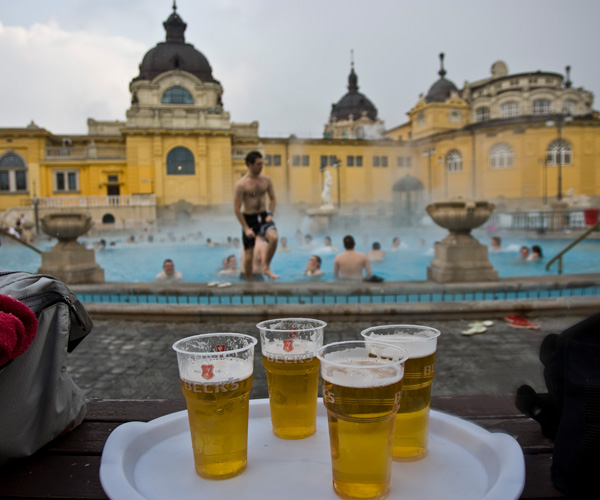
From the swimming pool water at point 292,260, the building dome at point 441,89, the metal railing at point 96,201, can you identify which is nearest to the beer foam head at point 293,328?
the swimming pool water at point 292,260

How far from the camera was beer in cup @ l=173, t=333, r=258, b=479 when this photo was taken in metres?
1.01

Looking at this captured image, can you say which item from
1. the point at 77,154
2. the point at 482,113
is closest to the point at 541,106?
the point at 482,113

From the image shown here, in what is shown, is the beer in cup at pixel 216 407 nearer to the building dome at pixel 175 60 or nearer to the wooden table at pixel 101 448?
the wooden table at pixel 101 448

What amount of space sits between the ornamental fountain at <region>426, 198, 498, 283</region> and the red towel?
21.6ft

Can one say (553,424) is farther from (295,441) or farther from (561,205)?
(561,205)

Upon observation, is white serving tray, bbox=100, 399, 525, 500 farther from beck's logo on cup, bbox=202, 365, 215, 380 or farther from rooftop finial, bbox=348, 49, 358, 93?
rooftop finial, bbox=348, 49, 358, 93

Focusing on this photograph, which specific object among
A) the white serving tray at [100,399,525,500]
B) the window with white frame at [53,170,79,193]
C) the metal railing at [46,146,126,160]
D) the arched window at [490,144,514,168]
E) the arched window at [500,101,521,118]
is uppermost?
the arched window at [500,101,521,118]

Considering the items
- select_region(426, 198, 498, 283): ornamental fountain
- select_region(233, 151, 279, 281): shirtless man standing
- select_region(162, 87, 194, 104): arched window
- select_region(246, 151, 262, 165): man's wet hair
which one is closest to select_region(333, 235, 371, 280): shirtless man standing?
select_region(426, 198, 498, 283): ornamental fountain

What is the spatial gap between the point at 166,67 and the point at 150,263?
1329 inches

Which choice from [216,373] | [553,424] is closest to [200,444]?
[216,373]

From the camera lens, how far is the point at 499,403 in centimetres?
158

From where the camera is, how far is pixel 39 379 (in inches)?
52.2

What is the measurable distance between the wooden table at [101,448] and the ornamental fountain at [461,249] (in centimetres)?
574

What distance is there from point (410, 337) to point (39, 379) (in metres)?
0.99
